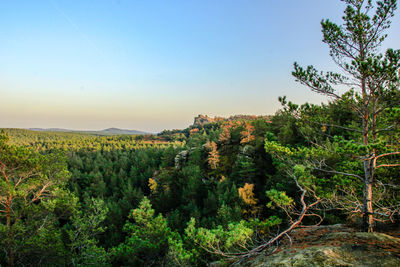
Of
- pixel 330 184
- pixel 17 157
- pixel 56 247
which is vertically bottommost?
pixel 56 247

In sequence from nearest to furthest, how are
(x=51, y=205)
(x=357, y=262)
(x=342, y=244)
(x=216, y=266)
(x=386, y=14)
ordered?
(x=357, y=262) → (x=342, y=244) → (x=386, y=14) → (x=216, y=266) → (x=51, y=205)

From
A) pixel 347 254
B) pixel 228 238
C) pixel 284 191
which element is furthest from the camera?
pixel 284 191

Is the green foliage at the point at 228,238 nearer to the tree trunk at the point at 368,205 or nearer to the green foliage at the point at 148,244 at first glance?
the tree trunk at the point at 368,205

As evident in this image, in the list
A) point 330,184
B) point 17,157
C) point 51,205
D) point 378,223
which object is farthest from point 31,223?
point 378,223

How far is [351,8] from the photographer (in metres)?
5.92

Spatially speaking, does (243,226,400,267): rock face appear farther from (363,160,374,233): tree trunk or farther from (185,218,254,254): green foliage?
(363,160,374,233): tree trunk

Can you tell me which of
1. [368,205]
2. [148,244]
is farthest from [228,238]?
[148,244]

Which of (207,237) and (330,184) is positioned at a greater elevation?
(330,184)

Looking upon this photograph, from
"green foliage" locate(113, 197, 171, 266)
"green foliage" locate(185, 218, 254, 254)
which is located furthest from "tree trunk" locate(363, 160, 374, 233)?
"green foliage" locate(113, 197, 171, 266)

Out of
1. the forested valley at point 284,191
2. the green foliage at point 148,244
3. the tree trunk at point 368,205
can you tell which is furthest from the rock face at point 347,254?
the green foliage at point 148,244

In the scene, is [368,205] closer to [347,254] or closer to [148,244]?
[347,254]

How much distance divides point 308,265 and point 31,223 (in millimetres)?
12871

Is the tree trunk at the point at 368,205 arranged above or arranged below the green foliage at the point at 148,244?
above

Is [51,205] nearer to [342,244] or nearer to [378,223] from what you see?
[342,244]
